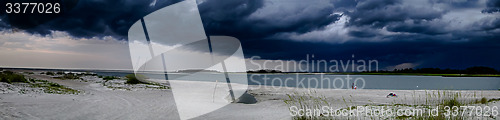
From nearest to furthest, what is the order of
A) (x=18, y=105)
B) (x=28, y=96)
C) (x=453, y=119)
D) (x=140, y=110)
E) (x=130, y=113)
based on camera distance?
(x=453, y=119), (x=18, y=105), (x=130, y=113), (x=140, y=110), (x=28, y=96)

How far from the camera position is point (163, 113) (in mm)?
11711

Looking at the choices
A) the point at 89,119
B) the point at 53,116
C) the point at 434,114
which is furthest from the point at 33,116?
the point at 434,114

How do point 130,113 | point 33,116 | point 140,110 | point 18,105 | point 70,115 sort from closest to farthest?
point 33,116 → point 70,115 → point 18,105 → point 130,113 → point 140,110

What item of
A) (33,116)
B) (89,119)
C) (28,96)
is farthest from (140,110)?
(28,96)

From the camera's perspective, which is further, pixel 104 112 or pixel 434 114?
pixel 104 112

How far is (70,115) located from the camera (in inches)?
391

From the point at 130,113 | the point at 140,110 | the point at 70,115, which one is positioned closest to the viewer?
the point at 70,115

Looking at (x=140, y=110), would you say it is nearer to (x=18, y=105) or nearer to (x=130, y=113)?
(x=130, y=113)

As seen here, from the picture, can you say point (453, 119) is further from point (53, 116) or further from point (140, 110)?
point (53, 116)

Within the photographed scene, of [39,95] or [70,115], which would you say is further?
[39,95]

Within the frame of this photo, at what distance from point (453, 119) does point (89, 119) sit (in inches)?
399

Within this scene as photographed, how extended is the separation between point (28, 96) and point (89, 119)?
5.53 meters

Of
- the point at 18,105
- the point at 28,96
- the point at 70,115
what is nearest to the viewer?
the point at 70,115

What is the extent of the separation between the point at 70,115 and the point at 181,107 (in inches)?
179
